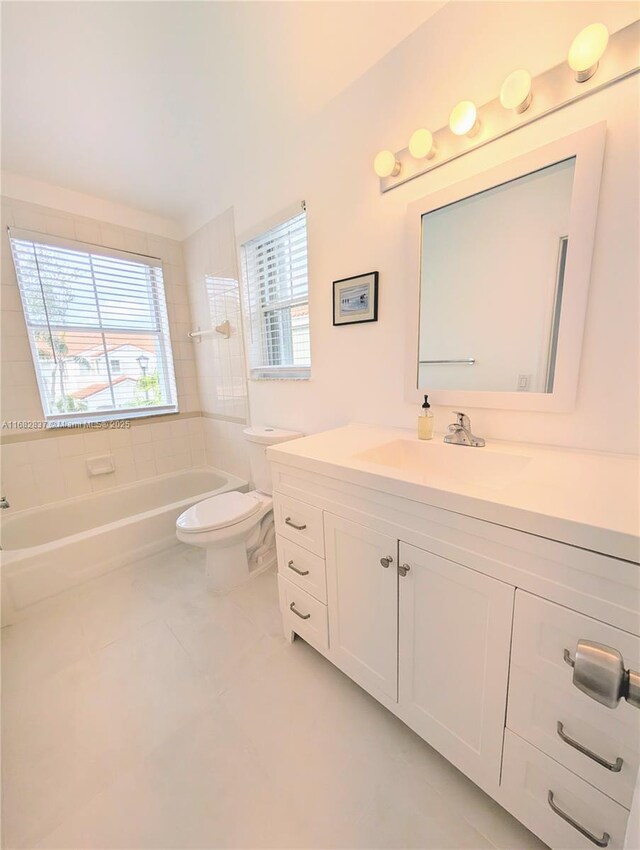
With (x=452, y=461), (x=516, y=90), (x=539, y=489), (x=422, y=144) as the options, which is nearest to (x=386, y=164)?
(x=422, y=144)

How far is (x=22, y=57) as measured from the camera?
1.25 meters

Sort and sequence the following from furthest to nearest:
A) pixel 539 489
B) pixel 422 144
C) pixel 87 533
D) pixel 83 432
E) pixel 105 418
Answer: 1. pixel 105 418
2. pixel 83 432
3. pixel 87 533
4. pixel 422 144
5. pixel 539 489

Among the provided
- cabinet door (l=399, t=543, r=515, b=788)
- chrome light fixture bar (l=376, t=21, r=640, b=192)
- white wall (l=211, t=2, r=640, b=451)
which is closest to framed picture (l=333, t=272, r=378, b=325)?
white wall (l=211, t=2, r=640, b=451)

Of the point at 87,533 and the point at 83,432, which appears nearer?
the point at 87,533

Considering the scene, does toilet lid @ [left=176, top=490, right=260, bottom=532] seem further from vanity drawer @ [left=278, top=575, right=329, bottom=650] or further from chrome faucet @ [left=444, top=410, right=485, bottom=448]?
chrome faucet @ [left=444, top=410, right=485, bottom=448]

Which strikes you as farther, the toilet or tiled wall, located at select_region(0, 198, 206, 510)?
tiled wall, located at select_region(0, 198, 206, 510)

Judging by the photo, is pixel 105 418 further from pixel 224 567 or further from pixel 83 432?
pixel 224 567

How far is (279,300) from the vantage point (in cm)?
197

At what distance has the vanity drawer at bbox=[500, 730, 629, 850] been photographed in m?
0.65

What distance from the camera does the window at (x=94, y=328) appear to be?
2146 mm

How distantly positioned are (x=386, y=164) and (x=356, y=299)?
1.68 feet

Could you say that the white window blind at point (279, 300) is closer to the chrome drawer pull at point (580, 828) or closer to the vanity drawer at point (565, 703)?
the vanity drawer at point (565, 703)

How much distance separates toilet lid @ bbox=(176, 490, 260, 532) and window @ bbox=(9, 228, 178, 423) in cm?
133

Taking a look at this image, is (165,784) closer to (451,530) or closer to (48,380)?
(451,530)
